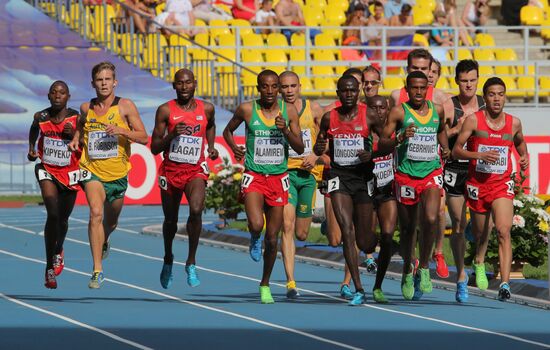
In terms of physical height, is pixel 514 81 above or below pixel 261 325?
above

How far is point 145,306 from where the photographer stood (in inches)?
618

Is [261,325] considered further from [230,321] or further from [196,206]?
[196,206]

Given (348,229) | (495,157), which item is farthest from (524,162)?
(348,229)

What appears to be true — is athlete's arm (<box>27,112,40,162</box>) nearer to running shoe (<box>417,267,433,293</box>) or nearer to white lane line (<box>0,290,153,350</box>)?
white lane line (<box>0,290,153,350</box>)

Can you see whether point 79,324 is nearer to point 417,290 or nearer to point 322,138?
point 322,138

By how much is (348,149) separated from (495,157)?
1.39m

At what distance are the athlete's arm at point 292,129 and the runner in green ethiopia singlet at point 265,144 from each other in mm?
87

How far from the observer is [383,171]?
15.8m

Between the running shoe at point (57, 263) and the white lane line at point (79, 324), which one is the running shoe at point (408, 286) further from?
the running shoe at point (57, 263)

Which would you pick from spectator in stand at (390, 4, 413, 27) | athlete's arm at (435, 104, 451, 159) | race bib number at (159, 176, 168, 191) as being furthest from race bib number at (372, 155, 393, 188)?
spectator in stand at (390, 4, 413, 27)

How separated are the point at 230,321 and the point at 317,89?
21.1 metres

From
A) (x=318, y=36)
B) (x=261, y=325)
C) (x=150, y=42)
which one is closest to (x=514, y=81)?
(x=318, y=36)

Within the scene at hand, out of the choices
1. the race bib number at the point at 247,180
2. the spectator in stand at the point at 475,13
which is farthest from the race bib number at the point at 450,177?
the spectator in stand at the point at 475,13

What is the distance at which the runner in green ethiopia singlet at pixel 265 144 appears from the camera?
1571 centimetres
